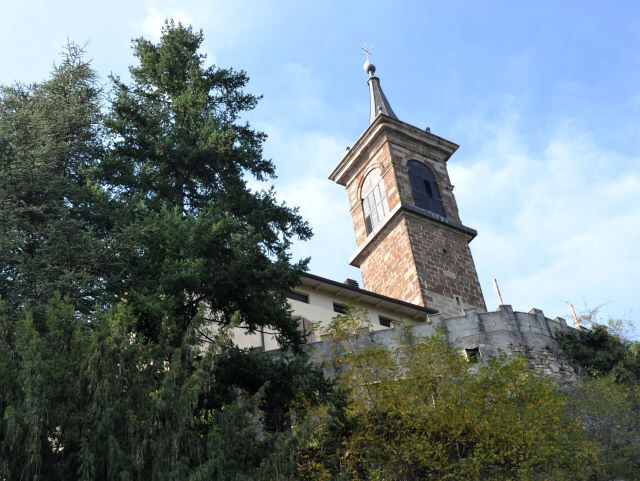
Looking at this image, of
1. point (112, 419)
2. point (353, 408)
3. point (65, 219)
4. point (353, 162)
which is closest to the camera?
point (112, 419)

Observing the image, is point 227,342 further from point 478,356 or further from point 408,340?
point 478,356

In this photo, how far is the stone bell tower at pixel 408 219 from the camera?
3100cm

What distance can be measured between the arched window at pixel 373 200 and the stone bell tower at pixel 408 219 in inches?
1.6

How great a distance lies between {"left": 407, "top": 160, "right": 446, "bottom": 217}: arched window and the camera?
112 ft

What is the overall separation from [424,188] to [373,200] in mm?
2211

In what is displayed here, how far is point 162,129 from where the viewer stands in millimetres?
19625

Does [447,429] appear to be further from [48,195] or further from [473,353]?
[48,195]

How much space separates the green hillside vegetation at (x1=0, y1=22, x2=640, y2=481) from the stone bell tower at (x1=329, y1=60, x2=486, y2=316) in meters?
9.19

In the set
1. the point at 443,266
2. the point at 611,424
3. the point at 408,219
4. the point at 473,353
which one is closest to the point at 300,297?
the point at 473,353

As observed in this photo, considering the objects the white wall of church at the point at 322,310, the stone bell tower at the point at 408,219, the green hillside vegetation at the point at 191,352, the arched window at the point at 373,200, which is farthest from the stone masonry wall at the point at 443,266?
the green hillside vegetation at the point at 191,352

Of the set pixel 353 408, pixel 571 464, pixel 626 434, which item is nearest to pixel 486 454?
pixel 571 464

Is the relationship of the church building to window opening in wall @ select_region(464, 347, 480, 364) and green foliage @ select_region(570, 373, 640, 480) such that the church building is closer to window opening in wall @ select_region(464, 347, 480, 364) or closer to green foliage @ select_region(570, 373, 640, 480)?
window opening in wall @ select_region(464, 347, 480, 364)

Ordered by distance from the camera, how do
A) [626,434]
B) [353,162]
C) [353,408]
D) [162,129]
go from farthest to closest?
[353,162] → [162,129] → [626,434] → [353,408]

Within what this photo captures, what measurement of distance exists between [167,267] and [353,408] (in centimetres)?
491
